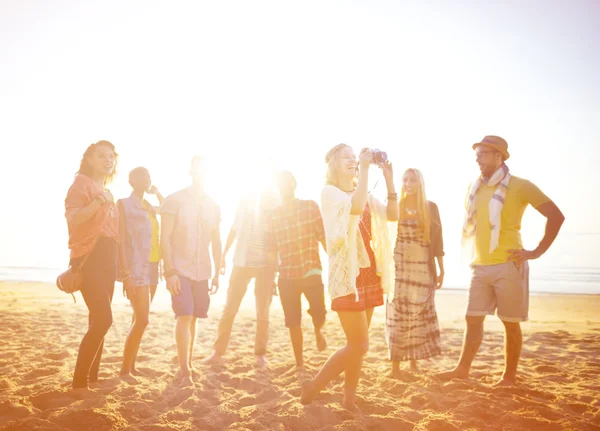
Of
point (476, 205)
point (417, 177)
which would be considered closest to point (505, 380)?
point (476, 205)

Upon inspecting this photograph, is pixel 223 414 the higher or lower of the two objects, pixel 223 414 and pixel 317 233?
the lower

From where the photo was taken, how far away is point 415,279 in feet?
15.4

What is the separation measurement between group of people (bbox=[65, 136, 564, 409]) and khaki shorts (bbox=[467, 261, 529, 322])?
1 cm

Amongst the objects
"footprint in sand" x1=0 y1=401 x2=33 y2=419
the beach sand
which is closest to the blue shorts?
the beach sand

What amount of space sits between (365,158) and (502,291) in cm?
223

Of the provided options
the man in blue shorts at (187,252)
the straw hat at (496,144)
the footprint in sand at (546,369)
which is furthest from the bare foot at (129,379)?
the footprint in sand at (546,369)

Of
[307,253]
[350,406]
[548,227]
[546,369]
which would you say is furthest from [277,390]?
[546,369]

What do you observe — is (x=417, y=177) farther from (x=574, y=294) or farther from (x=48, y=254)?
(x=48, y=254)

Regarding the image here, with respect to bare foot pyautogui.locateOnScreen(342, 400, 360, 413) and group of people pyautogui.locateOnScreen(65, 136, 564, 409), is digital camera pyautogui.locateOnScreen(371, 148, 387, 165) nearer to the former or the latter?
group of people pyautogui.locateOnScreen(65, 136, 564, 409)

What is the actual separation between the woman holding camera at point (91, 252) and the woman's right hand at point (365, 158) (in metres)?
2.25

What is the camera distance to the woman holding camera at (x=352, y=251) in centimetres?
320

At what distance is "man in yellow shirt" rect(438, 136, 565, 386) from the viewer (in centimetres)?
422

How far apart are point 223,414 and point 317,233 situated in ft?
6.47

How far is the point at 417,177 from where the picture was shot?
15.7ft
